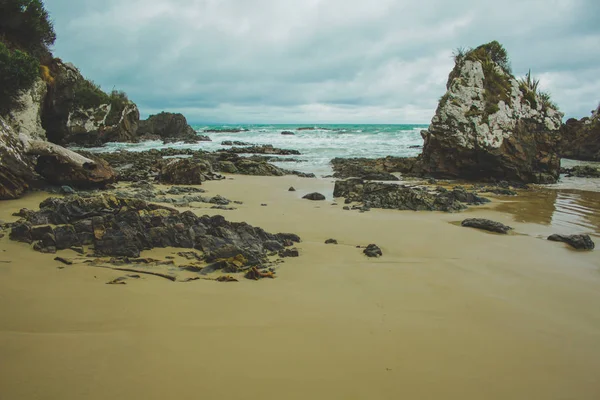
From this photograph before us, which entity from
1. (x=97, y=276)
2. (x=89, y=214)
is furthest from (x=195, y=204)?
(x=97, y=276)

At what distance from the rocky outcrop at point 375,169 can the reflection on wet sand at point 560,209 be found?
469 cm

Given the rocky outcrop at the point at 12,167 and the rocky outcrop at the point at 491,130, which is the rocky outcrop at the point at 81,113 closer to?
the rocky outcrop at the point at 12,167

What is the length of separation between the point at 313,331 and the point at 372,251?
2315mm

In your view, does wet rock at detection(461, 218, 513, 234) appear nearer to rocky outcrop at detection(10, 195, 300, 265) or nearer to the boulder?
rocky outcrop at detection(10, 195, 300, 265)

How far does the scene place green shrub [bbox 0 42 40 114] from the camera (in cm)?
1205

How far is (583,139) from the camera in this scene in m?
26.5

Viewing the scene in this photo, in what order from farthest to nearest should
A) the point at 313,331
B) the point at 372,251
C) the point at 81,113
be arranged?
1. the point at 81,113
2. the point at 372,251
3. the point at 313,331

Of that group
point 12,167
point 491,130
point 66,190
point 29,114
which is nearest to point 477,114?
point 491,130

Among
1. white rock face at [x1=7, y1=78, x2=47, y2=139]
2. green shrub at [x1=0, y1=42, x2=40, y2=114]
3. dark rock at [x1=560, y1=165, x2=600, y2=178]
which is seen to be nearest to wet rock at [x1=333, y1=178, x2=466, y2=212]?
dark rock at [x1=560, y1=165, x2=600, y2=178]

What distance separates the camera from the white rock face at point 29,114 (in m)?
13.0

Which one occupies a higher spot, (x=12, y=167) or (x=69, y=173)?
(x=12, y=167)

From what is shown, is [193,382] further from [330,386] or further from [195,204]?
[195,204]

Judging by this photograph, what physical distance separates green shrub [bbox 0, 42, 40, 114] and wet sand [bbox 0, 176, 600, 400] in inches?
441

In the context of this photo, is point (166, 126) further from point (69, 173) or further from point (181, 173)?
Answer: point (69, 173)
